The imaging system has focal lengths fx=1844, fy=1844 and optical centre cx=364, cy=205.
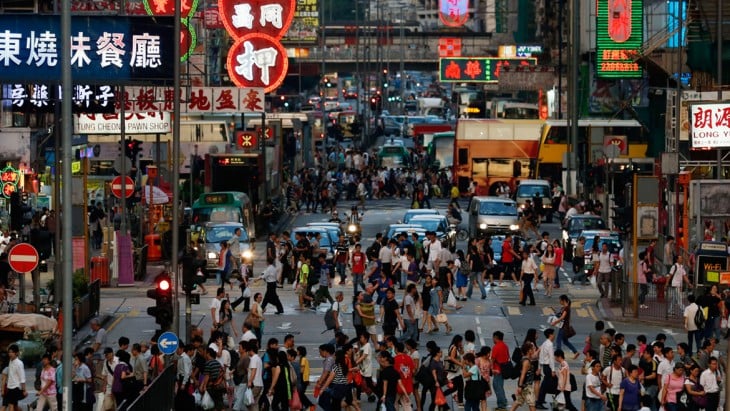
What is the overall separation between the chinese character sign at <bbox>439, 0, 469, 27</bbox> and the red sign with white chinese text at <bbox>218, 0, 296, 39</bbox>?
72218 mm

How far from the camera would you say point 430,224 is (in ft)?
179

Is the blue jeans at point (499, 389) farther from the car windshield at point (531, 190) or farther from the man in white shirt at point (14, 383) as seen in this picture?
the car windshield at point (531, 190)

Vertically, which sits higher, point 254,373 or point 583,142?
point 583,142

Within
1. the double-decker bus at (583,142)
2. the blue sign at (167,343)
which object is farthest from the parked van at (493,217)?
the blue sign at (167,343)

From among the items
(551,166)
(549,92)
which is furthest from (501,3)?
(551,166)

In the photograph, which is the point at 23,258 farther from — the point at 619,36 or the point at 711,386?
the point at 619,36

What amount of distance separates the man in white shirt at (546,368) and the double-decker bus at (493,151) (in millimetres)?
47551

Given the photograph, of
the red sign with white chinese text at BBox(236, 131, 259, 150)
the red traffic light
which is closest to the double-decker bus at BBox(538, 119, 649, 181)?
the red sign with white chinese text at BBox(236, 131, 259, 150)

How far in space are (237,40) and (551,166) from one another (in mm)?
17843

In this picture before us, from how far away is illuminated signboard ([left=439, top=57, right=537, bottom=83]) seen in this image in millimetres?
125812

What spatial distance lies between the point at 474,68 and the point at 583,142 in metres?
47.5

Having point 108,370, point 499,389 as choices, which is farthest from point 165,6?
point 499,389

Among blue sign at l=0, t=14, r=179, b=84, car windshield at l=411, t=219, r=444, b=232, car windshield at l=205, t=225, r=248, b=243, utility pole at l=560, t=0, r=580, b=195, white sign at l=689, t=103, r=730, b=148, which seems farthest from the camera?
utility pole at l=560, t=0, r=580, b=195

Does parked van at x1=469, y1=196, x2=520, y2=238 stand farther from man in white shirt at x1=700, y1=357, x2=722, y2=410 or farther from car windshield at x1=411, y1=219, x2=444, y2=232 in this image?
man in white shirt at x1=700, y1=357, x2=722, y2=410
